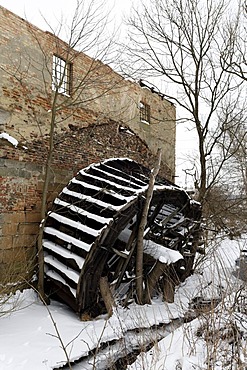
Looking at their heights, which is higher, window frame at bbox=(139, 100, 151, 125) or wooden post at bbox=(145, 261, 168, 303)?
window frame at bbox=(139, 100, 151, 125)

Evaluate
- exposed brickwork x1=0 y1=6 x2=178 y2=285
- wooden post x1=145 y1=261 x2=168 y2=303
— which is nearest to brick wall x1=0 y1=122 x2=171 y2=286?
exposed brickwork x1=0 y1=6 x2=178 y2=285

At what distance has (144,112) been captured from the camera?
1001 cm

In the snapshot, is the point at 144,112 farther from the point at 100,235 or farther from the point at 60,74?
the point at 100,235

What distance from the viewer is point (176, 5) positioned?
9.62 m

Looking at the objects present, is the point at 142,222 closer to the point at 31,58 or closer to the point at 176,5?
the point at 31,58

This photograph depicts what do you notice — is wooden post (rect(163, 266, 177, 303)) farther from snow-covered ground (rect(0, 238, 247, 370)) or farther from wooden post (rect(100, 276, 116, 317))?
wooden post (rect(100, 276, 116, 317))

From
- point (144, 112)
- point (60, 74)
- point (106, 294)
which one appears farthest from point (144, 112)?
point (106, 294)

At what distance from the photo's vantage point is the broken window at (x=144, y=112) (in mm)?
9742

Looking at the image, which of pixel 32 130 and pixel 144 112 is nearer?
pixel 32 130

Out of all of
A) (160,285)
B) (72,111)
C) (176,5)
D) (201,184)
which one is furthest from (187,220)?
(176,5)

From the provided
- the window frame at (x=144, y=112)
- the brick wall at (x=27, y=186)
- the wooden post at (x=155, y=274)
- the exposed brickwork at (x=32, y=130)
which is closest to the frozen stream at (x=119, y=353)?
the wooden post at (x=155, y=274)

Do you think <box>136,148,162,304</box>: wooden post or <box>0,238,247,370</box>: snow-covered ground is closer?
<box>0,238,247,370</box>: snow-covered ground

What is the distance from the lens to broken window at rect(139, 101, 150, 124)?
9742 mm

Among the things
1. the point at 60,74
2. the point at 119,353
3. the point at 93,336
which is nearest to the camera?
the point at 119,353
